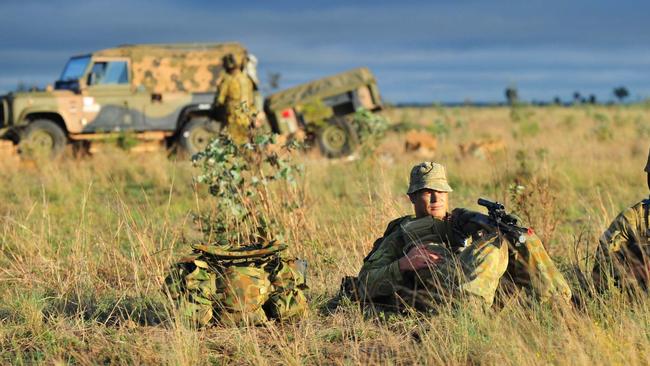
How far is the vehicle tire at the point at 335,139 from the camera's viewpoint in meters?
14.8

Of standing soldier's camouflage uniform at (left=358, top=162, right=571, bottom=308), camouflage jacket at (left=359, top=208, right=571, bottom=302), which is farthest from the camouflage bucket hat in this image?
camouflage jacket at (left=359, top=208, right=571, bottom=302)

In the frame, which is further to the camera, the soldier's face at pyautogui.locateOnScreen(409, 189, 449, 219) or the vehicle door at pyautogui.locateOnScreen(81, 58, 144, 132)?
the vehicle door at pyautogui.locateOnScreen(81, 58, 144, 132)

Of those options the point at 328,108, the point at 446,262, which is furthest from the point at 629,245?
the point at 328,108

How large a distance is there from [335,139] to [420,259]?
1060cm

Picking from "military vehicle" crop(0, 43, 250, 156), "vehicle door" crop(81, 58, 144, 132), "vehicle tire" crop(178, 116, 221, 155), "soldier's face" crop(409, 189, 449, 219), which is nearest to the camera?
"soldier's face" crop(409, 189, 449, 219)

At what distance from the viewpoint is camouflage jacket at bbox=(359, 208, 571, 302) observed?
429 centimetres

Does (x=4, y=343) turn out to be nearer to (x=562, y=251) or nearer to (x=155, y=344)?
(x=155, y=344)

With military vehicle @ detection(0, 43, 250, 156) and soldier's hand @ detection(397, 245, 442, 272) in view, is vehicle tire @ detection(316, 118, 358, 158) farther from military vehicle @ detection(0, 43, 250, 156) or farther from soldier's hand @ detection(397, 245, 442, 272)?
soldier's hand @ detection(397, 245, 442, 272)

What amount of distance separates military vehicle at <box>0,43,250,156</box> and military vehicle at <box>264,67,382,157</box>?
1200 millimetres

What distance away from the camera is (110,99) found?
48.6 feet

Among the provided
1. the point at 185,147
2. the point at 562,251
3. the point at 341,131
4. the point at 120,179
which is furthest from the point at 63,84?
the point at 562,251

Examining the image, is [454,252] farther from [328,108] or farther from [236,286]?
[328,108]

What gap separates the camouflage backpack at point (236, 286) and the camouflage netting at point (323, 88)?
412 inches

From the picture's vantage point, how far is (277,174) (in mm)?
6836
